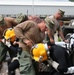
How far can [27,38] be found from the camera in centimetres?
535

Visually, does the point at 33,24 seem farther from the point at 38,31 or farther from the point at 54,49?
the point at 54,49

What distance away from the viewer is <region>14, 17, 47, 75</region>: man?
5219 millimetres

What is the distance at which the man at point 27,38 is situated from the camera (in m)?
5.22

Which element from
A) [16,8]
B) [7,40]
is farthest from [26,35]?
[16,8]

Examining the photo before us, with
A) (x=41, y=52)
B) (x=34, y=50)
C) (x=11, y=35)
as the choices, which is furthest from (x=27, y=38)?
(x=41, y=52)

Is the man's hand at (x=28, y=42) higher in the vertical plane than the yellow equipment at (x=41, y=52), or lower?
lower

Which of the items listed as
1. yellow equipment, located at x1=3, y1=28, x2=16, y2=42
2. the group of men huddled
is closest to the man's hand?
the group of men huddled

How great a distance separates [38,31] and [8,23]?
1567 millimetres

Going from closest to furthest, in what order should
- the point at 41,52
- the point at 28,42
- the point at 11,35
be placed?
the point at 41,52 → the point at 28,42 → the point at 11,35

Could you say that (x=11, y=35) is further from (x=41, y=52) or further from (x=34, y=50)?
(x=41, y=52)

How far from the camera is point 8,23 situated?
22.2 feet

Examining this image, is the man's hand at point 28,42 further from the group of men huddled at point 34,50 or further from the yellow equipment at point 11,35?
the yellow equipment at point 11,35

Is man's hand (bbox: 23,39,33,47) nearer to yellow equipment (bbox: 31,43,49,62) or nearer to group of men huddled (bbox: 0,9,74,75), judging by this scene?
group of men huddled (bbox: 0,9,74,75)

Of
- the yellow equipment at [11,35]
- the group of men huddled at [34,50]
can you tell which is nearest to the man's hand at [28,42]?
the group of men huddled at [34,50]
